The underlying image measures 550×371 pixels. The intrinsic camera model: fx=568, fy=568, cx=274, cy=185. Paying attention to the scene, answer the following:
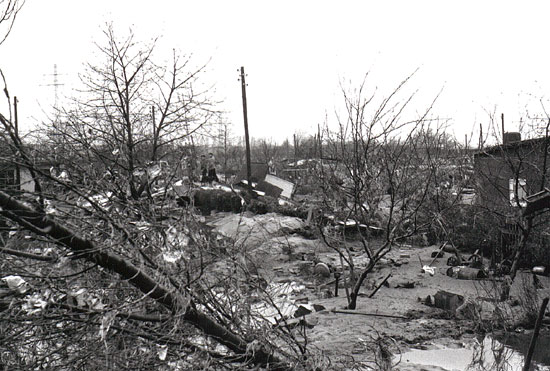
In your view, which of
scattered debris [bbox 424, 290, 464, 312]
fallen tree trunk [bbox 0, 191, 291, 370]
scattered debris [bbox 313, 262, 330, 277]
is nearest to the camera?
fallen tree trunk [bbox 0, 191, 291, 370]

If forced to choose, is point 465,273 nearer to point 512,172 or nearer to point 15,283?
point 512,172

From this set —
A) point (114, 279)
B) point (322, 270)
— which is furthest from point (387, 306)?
point (114, 279)

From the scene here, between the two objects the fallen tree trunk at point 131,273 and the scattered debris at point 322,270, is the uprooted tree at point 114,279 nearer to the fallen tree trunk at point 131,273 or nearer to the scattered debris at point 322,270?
the fallen tree trunk at point 131,273

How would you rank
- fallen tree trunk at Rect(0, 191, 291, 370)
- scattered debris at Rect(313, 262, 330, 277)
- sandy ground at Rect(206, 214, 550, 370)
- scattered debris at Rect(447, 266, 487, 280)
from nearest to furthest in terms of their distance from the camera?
fallen tree trunk at Rect(0, 191, 291, 370)
sandy ground at Rect(206, 214, 550, 370)
scattered debris at Rect(447, 266, 487, 280)
scattered debris at Rect(313, 262, 330, 277)

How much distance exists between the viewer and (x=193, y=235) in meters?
3.17

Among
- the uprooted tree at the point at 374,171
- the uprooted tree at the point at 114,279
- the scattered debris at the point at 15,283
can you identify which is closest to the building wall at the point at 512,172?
the uprooted tree at the point at 374,171

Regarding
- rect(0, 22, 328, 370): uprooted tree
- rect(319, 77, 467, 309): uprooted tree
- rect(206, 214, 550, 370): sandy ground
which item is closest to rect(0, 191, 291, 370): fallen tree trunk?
rect(0, 22, 328, 370): uprooted tree

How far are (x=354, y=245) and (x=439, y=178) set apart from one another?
3.91 meters

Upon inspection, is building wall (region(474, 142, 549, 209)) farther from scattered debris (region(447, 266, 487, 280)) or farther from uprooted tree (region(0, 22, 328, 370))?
uprooted tree (region(0, 22, 328, 370))

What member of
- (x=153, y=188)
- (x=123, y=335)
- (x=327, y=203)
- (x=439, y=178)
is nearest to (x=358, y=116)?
(x=327, y=203)

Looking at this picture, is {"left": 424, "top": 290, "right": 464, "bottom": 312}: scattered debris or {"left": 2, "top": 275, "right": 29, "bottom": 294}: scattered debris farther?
{"left": 424, "top": 290, "right": 464, "bottom": 312}: scattered debris

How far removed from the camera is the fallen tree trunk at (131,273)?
8.09ft

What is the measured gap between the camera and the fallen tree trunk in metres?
2.47

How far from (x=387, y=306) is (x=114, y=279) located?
29.1 feet
